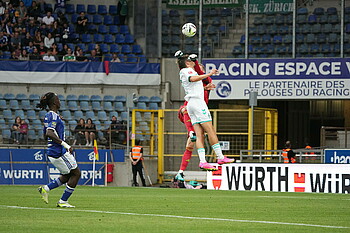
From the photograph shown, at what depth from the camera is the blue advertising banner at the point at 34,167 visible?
2530 centimetres

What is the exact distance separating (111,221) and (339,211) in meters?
3.29

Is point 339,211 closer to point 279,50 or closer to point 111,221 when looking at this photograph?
point 111,221

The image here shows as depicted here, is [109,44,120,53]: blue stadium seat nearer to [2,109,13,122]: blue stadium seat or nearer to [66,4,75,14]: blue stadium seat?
[66,4,75,14]: blue stadium seat

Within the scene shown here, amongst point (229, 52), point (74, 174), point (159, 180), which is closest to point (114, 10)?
point (229, 52)

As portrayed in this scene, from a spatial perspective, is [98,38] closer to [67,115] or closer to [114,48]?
[114,48]

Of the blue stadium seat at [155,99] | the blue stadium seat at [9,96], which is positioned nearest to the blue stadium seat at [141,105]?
the blue stadium seat at [155,99]

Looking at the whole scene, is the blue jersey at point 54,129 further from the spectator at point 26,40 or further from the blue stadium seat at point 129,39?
the blue stadium seat at point 129,39

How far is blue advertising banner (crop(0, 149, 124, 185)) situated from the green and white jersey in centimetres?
1241

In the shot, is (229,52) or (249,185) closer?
(249,185)

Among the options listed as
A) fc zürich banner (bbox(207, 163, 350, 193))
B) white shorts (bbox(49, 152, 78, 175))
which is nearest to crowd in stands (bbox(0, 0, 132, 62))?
fc zürich banner (bbox(207, 163, 350, 193))

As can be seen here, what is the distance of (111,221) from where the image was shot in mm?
8539

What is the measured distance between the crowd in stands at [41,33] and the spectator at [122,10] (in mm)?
1607

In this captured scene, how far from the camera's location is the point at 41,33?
108ft

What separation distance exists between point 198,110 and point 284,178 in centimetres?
623
